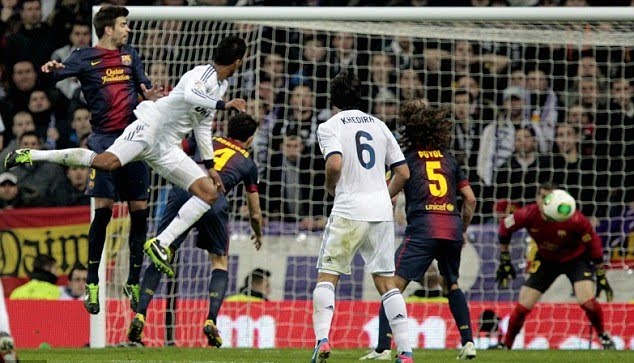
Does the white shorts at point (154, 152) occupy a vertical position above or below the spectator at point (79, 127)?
below

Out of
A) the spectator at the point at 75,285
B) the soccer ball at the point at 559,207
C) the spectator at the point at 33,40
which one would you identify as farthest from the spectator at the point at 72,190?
the soccer ball at the point at 559,207

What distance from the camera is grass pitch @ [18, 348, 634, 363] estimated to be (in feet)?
36.5

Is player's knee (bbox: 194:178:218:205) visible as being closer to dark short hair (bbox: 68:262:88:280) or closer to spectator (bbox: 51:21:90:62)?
dark short hair (bbox: 68:262:88:280)

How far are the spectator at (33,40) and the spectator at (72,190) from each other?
2.60 m

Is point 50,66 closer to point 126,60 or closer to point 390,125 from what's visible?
point 126,60

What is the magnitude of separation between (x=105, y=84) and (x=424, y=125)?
299cm

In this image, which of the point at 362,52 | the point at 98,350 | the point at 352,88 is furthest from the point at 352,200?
the point at 362,52

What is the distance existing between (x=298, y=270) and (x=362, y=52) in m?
3.13

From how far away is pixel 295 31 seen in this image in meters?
17.6

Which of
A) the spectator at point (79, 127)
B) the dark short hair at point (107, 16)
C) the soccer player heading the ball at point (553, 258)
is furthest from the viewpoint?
the spectator at point (79, 127)

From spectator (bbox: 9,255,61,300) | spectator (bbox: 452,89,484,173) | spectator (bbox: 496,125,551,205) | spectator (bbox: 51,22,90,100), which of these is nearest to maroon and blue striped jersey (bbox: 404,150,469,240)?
spectator (bbox: 452,89,484,173)

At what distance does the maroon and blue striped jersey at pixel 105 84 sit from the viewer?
39.9ft

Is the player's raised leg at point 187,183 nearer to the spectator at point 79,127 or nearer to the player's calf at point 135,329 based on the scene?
the player's calf at point 135,329

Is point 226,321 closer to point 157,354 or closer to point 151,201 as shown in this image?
point 151,201
